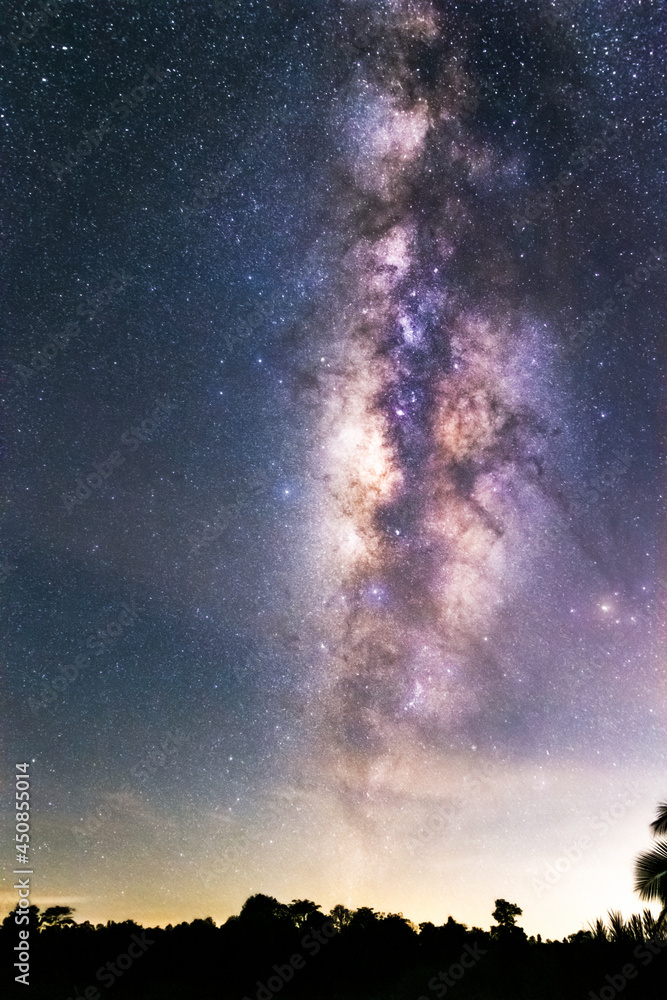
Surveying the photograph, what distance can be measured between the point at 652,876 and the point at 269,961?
14.0 m

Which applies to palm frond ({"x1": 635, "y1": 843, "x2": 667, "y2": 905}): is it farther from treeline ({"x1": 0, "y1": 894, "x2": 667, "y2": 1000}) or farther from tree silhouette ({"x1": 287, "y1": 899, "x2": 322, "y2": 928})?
tree silhouette ({"x1": 287, "y1": 899, "x2": 322, "y2": 928})

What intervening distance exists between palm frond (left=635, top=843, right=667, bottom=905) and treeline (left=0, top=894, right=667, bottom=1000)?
4048 mm

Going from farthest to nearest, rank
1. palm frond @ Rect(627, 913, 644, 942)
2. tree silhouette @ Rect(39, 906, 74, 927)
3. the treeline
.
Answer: tree silhouette @ Rect(39, 906, 74, 927)
the treeline
palm frond @ Rect(627, 913, 644, 942)

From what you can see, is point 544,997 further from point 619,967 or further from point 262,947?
point 262,947

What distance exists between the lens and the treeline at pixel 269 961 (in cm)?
1794

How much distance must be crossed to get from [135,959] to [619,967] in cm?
1789

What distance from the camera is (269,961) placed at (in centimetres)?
1991

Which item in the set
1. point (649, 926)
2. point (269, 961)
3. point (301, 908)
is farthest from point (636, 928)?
point (301, 908)

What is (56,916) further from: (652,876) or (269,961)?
Answer: (652,876)

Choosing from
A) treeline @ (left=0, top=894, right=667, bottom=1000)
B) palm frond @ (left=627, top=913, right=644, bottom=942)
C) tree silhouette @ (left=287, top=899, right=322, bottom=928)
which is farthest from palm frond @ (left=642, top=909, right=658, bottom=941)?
tree silhouette @ (left=287, top=899, right=322, bottom=928)

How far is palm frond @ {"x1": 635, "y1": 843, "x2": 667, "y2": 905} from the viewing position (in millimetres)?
12844

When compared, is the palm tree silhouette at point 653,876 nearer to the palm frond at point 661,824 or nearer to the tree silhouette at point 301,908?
the palm frond at point 661,824

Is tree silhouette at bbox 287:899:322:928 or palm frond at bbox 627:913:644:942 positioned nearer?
palm frond at bbox 627:913:644:942

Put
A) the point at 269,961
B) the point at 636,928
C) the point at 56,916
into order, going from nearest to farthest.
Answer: the point at 636,928 < the point at 269,961 < the point at 56,916
